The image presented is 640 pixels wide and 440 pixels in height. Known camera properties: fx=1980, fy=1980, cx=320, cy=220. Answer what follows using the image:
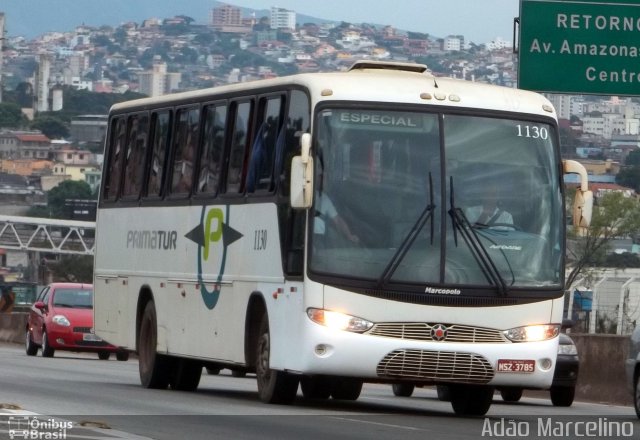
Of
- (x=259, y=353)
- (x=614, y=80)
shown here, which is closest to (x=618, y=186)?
(x=614, y=80)

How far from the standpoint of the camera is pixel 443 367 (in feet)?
59.1

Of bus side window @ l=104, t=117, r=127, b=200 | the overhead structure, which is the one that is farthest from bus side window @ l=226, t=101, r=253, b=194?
the overhead structure

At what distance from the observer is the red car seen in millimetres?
36594

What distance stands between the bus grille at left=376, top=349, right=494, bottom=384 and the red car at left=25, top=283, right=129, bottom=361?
1884cm

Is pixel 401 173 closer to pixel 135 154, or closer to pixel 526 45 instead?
pixel 135 154

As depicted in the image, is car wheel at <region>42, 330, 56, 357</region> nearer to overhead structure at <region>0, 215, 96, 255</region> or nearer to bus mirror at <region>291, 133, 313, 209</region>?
bus mirror at <region>291, 133, 313, 209</region>

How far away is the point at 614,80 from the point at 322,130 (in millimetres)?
9981

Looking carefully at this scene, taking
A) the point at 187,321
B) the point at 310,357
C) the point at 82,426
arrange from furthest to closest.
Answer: the point at 187,321 < the point at 310,357 < the point at 82,426

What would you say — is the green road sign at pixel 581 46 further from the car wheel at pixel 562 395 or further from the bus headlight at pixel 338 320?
the bus headlight at pixel 338 320

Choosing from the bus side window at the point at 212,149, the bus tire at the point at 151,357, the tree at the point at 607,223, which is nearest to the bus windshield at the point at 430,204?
the bus side window at the point at 212,149

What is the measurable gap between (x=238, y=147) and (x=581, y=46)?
850 centimetres

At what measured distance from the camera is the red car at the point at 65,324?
3659 centimetres

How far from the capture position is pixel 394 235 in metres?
18.2

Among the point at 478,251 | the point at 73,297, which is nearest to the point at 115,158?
the point at 478,251
